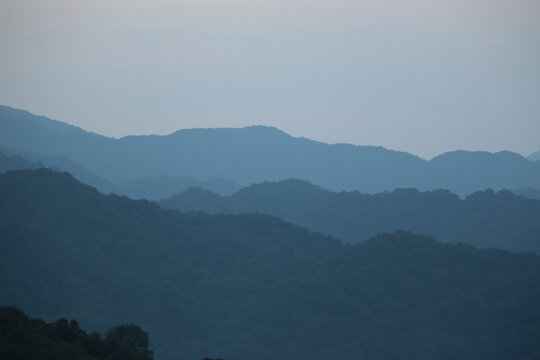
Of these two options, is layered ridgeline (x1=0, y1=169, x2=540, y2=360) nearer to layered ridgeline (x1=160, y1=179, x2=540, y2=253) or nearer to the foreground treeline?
the foreground treeline

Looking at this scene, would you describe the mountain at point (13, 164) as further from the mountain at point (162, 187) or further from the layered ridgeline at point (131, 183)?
the mountain at point (162, 187)

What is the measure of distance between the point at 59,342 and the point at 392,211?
248ft

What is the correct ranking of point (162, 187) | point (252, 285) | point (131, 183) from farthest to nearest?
point (162, 187) → point (131, 183) → point (252, 285)

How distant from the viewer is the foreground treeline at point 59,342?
26.6m

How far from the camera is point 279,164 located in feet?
632

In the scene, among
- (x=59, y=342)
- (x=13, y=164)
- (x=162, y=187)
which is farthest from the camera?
(x=162, y=187)

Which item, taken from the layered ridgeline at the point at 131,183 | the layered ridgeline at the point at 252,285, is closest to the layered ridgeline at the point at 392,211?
the layered ridgeline at the point at 252,285

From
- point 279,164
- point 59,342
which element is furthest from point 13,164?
point 279,164

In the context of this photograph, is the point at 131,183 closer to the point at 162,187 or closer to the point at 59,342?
the point at 162,187

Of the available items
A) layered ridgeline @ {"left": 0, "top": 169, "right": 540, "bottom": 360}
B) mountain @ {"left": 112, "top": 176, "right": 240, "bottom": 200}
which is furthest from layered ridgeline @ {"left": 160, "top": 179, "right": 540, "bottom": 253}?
mountain @ {"left": 112, "top": 176, "right": 240, "bottom": 200}

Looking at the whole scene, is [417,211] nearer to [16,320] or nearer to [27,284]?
[27,284]

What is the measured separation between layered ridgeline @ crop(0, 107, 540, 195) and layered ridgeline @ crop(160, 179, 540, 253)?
68.4m

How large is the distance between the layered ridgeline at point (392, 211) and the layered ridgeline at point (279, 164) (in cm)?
6840

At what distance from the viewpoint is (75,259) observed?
62.2 metres
